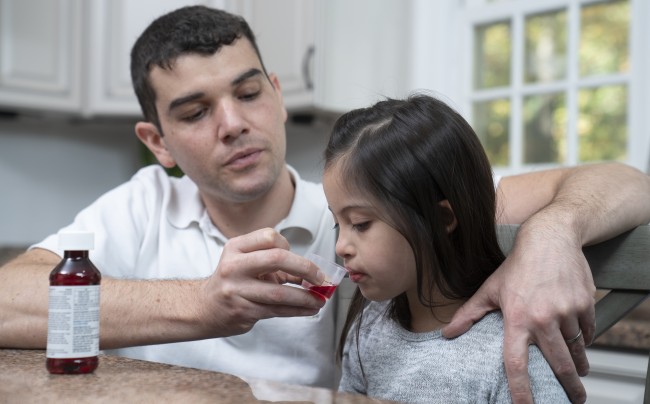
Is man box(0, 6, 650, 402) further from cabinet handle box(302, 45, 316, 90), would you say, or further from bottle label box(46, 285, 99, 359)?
cabinet handle box(302, 45, 316, 90)

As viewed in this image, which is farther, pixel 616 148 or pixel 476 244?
pixel 616 148

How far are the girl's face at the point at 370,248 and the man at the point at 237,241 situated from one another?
0.08m

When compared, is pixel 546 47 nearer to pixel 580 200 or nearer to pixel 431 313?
pixel 580 200

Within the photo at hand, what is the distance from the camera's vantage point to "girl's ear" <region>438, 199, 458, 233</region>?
40.2 inches

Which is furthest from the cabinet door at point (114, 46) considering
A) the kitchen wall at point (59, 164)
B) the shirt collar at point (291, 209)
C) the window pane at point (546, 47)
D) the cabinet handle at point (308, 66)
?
the shirt collar at point (291, 209)

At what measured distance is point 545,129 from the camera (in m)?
2.53

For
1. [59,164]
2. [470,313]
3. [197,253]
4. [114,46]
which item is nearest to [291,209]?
[197,253]

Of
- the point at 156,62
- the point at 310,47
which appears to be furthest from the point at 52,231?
the point at 156,62

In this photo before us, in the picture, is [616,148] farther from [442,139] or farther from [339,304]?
[442,139]

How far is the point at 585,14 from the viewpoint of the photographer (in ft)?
7.93

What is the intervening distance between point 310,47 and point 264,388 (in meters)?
1.90

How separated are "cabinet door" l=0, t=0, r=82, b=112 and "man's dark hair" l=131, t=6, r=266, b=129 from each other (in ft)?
4.69

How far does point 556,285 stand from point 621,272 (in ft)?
0.56

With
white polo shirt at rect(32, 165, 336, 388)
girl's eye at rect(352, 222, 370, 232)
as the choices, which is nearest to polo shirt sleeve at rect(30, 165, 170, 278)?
white polo shirt at rect(32, 165, 336, 388)
